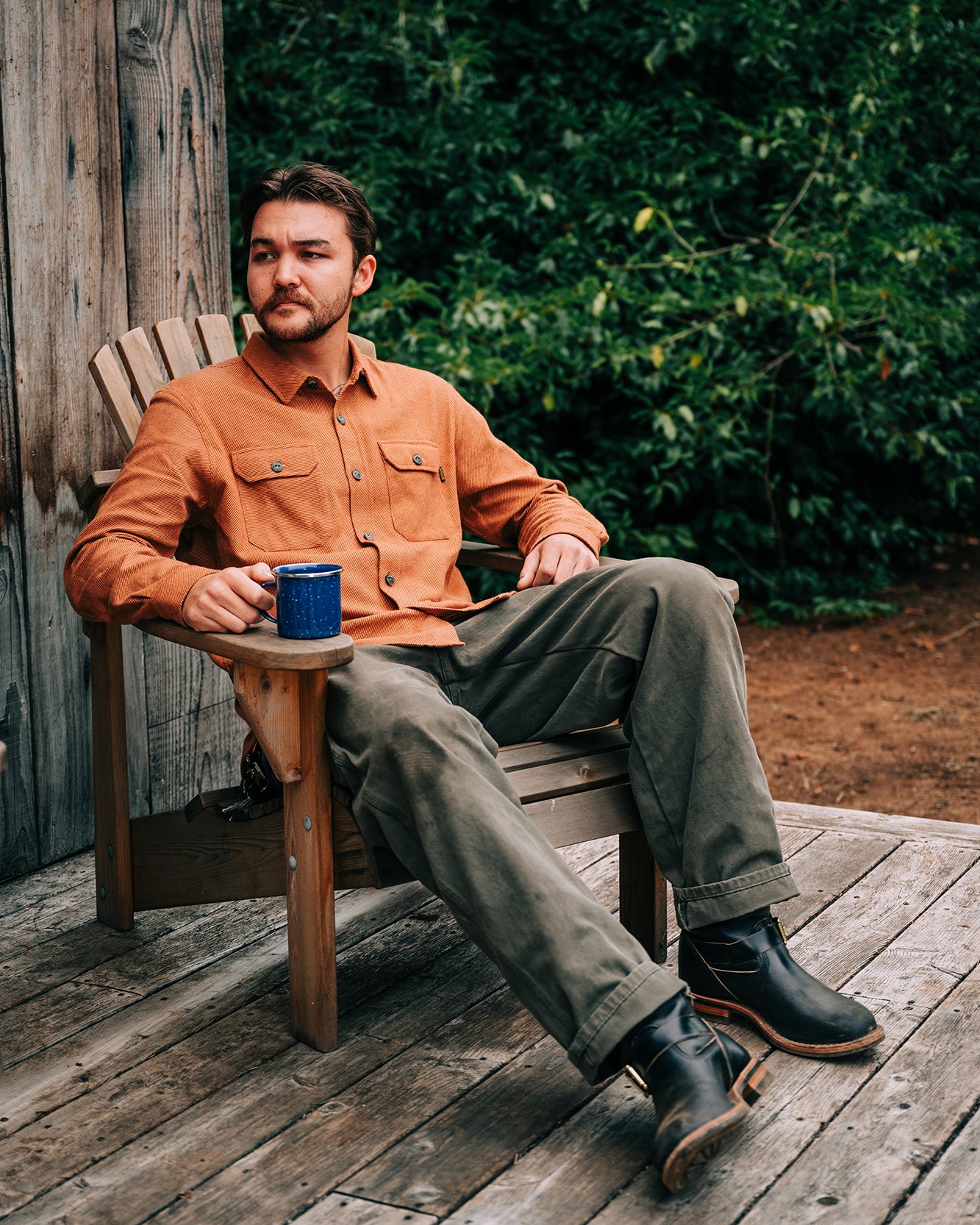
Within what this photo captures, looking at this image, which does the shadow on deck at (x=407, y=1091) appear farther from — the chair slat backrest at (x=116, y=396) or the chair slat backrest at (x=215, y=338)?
the chair slat backrest at (x=215, y=338)

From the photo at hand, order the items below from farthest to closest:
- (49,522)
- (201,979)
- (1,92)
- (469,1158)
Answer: (49,522) < (1,92) < (201,979) < (469,1158)

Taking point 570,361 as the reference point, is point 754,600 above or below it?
below

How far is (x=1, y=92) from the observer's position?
106 inches

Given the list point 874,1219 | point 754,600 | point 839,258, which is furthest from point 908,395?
point 874,1219

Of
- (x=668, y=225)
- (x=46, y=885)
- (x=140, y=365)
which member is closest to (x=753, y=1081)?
(x=46, y=885)

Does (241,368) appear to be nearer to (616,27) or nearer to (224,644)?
(224,644)

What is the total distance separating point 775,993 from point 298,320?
1348 millimetres

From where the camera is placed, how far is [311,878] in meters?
2.18

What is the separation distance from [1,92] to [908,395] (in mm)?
4074

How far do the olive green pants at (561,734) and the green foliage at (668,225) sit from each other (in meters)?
2.90

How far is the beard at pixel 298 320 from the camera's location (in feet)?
8.14

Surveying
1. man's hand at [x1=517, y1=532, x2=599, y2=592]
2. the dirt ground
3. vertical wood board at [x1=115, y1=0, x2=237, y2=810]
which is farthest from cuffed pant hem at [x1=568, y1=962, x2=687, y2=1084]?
the dirt ground

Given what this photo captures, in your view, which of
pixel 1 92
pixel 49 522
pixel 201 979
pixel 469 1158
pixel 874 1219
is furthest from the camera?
pixel 49 522

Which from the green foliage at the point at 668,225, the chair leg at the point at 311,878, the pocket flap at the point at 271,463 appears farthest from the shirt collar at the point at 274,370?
the green foliage at the point at 668,225
